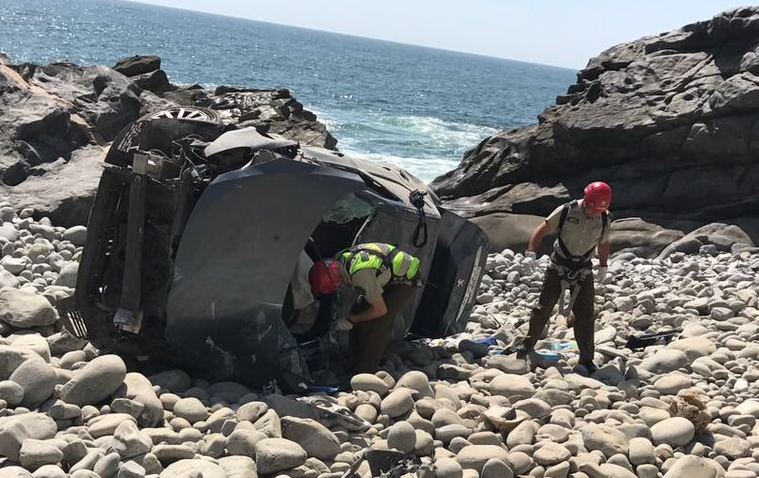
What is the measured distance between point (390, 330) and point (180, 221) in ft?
6.23

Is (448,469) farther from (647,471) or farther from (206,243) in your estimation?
(206,243)

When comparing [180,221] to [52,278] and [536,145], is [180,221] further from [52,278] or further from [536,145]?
[536,145]

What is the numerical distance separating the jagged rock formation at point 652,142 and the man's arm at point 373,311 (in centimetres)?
1007

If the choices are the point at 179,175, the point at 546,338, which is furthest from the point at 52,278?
the point at 546,338

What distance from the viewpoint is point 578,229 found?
8.45 m

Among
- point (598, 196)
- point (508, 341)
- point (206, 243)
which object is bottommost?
point (508, 341)

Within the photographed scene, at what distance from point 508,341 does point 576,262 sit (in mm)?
1598

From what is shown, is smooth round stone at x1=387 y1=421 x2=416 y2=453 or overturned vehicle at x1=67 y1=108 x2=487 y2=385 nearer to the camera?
smooth round stone at x1=387 y1=421 x2=416 y2=453

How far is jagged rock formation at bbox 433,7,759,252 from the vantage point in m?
16.2

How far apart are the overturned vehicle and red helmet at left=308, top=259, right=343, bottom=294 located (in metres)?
0.23

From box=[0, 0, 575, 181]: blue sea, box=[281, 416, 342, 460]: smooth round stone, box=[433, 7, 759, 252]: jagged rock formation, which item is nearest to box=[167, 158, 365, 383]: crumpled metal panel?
box=[281, 416, 342, 460]: smooth round stone

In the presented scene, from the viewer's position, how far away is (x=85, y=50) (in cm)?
6359

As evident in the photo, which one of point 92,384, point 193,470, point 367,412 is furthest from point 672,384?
point 92,384

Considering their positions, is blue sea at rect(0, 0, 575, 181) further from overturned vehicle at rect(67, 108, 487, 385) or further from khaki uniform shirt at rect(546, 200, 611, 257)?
overturned vehicle at rect(67, 108, 487, 385)
